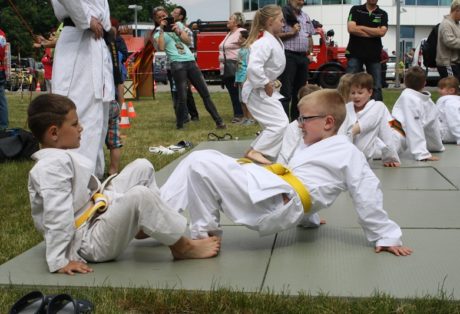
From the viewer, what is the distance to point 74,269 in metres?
3.68

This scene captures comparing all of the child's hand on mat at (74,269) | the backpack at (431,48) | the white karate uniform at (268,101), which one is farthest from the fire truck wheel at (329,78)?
the child's hand on mat at (74,269)

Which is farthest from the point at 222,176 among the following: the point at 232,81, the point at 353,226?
the point at 232,81

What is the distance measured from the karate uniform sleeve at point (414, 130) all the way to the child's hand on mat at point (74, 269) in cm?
510

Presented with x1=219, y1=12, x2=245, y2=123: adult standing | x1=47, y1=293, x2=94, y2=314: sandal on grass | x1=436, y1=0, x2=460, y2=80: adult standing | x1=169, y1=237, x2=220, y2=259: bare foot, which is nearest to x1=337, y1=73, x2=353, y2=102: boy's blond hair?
x1=169, y1=237, x2=220, y2=259: bare foot

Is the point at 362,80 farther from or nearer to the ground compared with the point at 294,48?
nearer to the ground

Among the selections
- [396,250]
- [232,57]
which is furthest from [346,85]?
[232,57]

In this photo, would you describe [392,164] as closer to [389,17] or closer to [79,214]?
[79,214]

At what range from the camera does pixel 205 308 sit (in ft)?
10.3

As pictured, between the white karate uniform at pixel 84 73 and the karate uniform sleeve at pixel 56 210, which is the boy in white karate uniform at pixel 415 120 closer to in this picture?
the white karate uniform at pixel 84 73

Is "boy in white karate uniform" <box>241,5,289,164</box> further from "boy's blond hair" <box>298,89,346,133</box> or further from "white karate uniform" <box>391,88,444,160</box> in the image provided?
"boy's blond hair" <box>298,89,346,133</box>

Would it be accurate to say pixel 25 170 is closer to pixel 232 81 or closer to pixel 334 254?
pixel 334 254

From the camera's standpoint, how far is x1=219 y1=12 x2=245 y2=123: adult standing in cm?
1332

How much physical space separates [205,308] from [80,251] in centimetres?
98

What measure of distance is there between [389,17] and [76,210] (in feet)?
193
